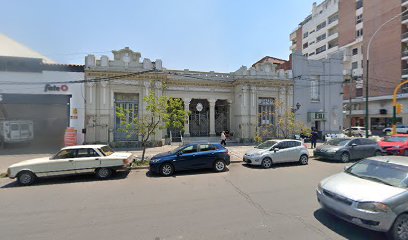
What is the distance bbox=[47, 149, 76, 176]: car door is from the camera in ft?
28.9

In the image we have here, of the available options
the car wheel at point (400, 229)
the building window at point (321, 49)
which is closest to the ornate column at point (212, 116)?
the car wheel at point (400, 229)

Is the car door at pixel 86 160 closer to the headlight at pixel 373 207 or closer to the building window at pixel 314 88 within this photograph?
the headlight at pixel 373 207

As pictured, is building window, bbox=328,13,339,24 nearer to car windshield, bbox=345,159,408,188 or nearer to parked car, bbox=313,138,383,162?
parked car, bbox=313,138,383,162

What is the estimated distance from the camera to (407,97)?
115 feet

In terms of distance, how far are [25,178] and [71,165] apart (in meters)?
1.63

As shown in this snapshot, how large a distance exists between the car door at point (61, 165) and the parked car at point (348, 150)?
42.6 ft

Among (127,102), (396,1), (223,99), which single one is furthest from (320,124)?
(396,1)

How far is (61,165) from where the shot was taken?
890cm

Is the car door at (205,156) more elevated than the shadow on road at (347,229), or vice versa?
the car door at (205,156)

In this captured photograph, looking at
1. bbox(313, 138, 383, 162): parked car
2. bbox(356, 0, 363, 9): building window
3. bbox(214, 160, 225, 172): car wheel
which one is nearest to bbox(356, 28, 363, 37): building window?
bbox(356, 0, 363, 9): building window

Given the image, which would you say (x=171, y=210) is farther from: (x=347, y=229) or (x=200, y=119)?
(x=200, y=119)

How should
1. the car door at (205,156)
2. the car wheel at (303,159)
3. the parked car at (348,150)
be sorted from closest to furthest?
the car door at (205,156) < the car wheel at (303,159) < the parked car at (348,150)

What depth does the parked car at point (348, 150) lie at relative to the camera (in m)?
12.7

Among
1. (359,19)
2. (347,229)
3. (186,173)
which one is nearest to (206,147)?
(186,173)
